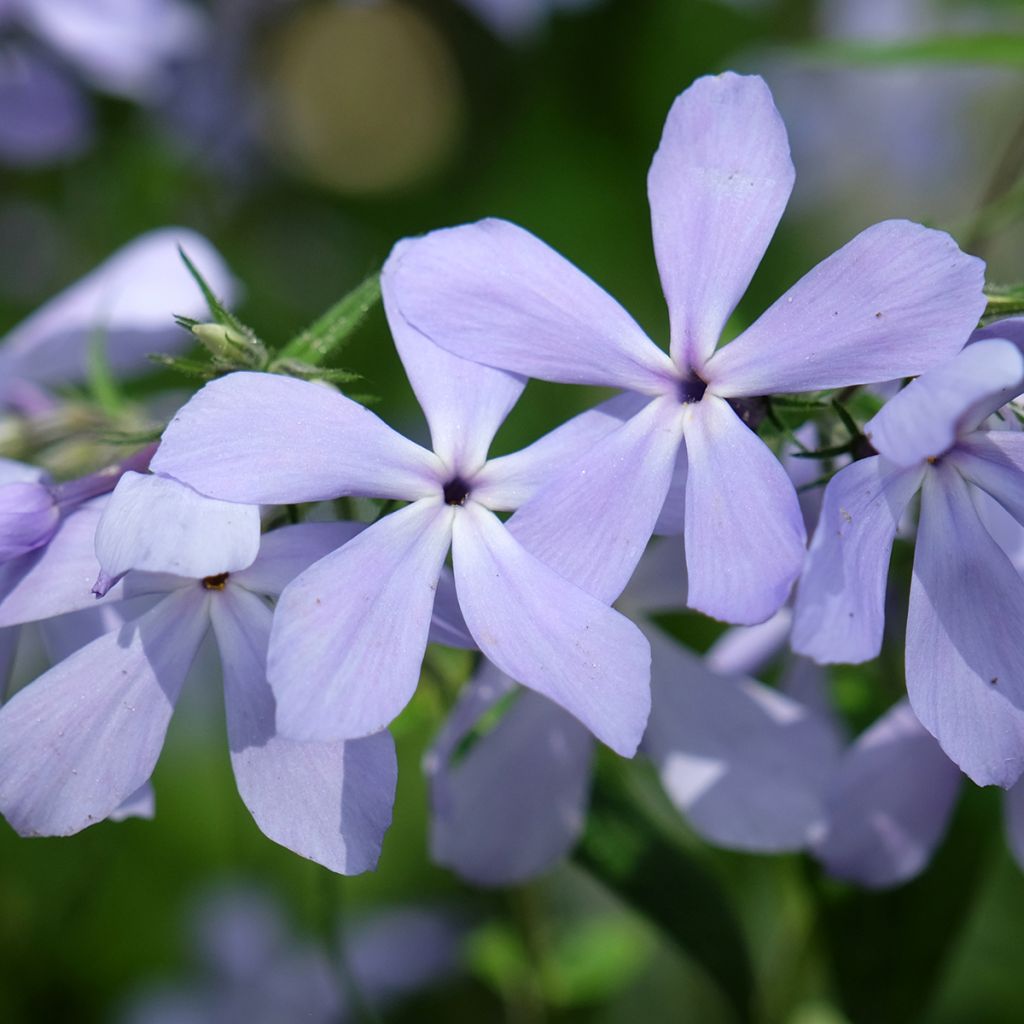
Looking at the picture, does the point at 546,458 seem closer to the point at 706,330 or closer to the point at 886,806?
the point at 706,330

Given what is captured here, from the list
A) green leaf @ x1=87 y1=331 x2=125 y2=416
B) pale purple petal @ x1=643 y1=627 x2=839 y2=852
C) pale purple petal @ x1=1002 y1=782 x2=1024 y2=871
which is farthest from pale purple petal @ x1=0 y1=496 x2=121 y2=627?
pale purple petal @ x1=1002 y1=782 x2=1024 y2=871

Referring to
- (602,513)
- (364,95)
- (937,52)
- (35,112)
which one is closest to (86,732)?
(602,513)

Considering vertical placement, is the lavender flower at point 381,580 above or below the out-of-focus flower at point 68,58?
above

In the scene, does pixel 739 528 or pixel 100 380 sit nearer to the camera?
pixel 739 528

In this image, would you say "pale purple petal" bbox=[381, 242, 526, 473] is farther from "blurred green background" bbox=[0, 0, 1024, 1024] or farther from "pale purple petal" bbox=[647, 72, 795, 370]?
"blurred green background" bbox=[0, 0, 1024, 1024]

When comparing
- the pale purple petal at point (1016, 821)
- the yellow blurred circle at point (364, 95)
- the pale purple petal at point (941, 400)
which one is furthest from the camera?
the yellow blurred circle at point (364, 95)

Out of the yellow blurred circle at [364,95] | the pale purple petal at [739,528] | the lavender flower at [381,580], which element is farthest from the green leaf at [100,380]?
the yellow blurred circle at [364,95]

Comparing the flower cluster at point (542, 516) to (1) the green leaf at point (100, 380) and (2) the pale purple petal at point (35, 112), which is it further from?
(2) the pale purple petal at point (35, 112)
